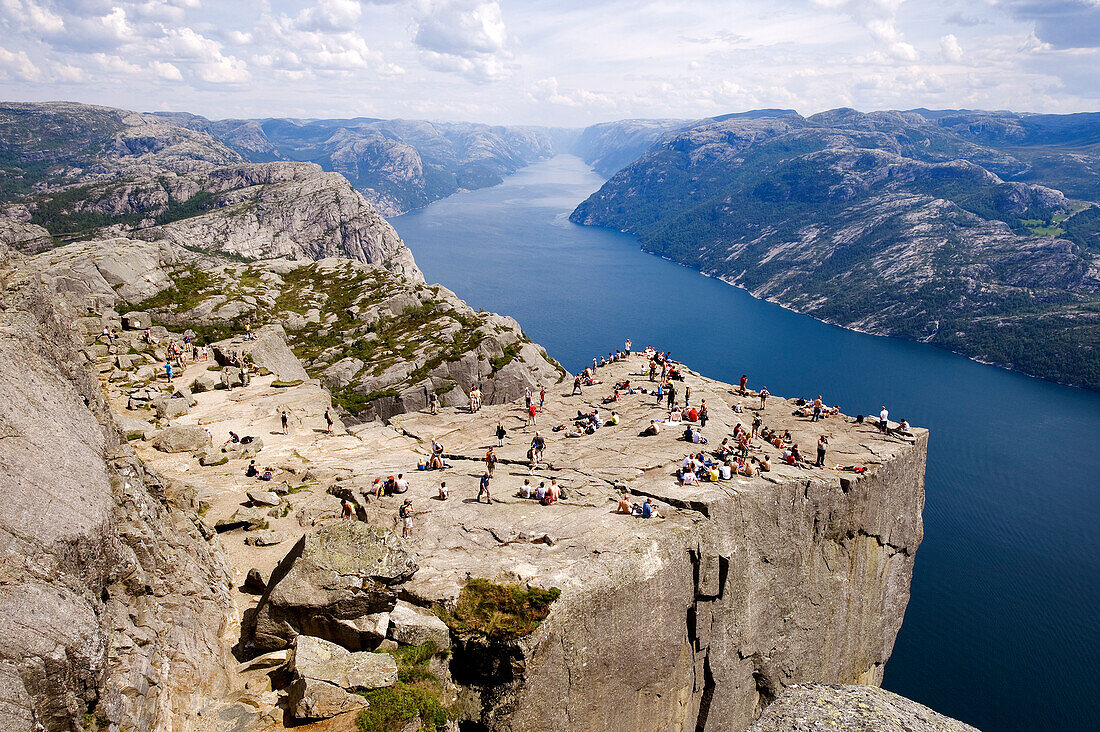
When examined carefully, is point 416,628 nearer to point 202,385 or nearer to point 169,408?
point 169,408

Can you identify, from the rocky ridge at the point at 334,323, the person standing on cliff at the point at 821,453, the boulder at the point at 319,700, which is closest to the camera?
the boulder at the point at 319,700

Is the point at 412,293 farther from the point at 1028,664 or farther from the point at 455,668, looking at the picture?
the point at 1028,664

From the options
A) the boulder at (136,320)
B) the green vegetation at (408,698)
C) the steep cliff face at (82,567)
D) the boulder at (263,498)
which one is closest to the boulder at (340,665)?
the green vegetation at (408,698)

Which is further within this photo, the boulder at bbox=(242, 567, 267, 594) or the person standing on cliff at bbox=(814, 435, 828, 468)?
the person standing on cliff at bbox=(814, 435, 828, 468)

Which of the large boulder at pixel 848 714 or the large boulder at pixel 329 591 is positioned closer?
the large boulder at pixel 329 591

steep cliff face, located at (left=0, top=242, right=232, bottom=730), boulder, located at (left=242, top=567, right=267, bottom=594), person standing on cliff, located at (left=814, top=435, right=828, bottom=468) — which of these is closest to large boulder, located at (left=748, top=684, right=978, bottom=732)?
person standing on cliff, located at (left=814, top=435, right=828, bottom=468)

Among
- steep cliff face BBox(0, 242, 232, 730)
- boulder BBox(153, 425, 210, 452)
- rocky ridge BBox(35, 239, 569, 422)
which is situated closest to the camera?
steep cliff face BBox(0, 242, 232, 730)

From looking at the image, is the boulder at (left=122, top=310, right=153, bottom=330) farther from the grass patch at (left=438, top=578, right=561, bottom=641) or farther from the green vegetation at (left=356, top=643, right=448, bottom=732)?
the green vegetation at (left=356, top=643, right=448, bottom=732)

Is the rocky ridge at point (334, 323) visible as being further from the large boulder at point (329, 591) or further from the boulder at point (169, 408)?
Result: the large boulder at point (329, 591)
